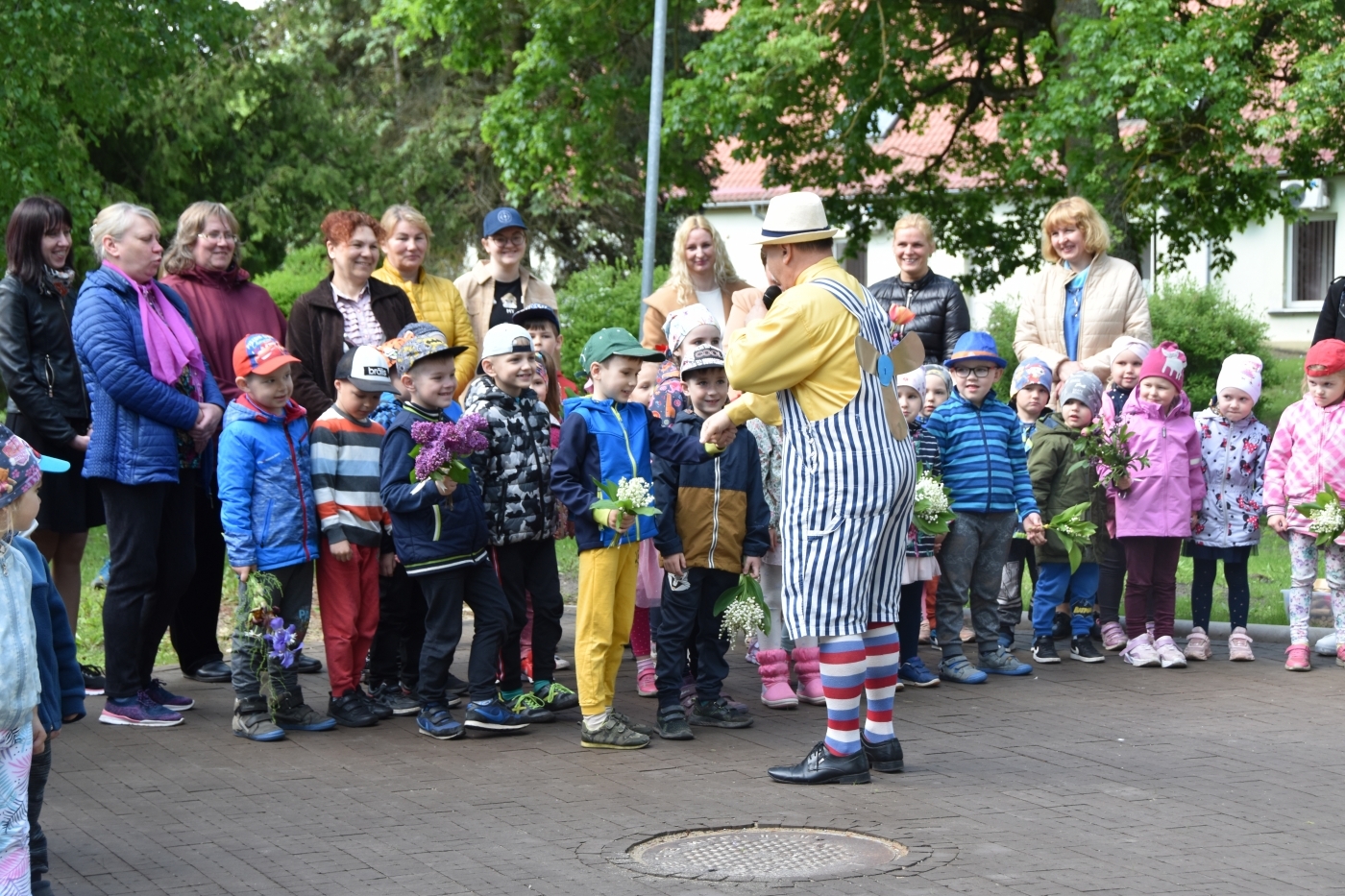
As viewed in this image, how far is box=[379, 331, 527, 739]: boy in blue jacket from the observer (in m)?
7.04

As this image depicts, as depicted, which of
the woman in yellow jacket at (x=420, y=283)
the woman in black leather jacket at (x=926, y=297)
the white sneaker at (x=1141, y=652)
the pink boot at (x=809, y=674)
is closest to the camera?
the pink boot at (x=809, y=674)

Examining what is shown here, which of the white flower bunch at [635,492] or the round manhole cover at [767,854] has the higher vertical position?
the white flower bunch at [635,492]

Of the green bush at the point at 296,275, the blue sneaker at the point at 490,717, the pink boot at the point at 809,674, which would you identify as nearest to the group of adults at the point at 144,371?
the blue sneaker at the point at 490,717

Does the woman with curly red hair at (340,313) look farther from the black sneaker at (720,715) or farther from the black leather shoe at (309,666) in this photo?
the black sneaker at (720,715)

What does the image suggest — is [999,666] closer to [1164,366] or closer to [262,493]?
[1164,366]

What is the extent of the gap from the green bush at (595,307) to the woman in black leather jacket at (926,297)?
43.9 ft

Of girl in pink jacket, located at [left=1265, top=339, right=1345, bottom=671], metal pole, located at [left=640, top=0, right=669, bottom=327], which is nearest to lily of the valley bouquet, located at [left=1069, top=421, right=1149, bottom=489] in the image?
girl in pink jacket, located at [left=1265, top=339, right=1345, bottom=671]

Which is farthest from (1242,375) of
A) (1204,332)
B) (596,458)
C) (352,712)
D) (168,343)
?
(1204,332)

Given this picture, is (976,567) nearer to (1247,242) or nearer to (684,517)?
(684,517)

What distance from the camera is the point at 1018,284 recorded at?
33.7 metres

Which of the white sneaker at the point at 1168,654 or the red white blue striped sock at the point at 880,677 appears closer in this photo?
the red white blue striped sock at the point at 880,677

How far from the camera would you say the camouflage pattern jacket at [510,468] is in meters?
7.20

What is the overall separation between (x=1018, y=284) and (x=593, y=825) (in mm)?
29539

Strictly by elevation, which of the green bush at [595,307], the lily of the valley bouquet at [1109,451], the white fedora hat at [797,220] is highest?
the green bush at [595,307]
